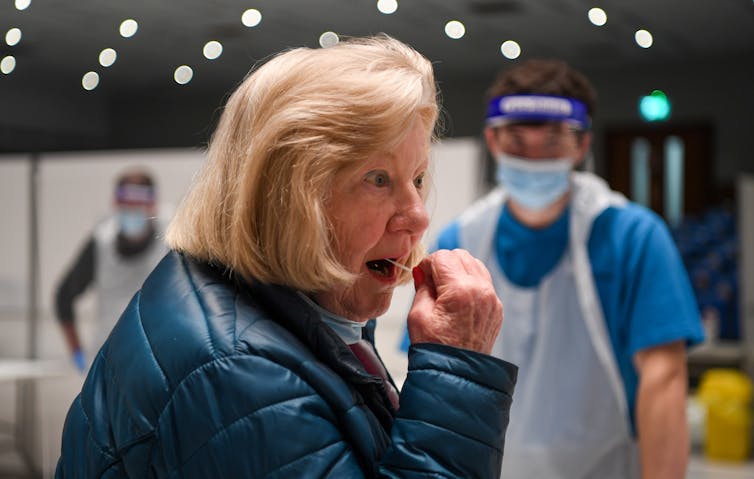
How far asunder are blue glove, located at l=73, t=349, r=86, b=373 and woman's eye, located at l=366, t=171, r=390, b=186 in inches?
45.8

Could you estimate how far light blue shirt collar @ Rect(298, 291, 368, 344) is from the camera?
80 centimetres

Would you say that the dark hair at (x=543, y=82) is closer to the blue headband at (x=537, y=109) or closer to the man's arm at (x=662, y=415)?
the blue headband at (x=537, y=109)

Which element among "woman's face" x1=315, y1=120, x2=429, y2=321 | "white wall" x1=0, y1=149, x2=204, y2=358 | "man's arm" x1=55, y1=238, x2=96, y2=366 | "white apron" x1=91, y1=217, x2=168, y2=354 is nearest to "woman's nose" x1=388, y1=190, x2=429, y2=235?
"woman's face" x1=315, y1=120, x2=429, y2=321

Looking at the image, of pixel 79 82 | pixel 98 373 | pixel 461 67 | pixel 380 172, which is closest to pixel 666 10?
pixel 461 67

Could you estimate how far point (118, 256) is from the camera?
2.07 meters

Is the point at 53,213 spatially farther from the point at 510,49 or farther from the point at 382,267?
the point at 382,267

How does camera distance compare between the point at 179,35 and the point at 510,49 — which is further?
the point at 510,49

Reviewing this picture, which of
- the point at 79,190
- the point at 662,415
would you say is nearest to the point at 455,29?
the point at 662,415

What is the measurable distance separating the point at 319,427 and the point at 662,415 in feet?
3.10

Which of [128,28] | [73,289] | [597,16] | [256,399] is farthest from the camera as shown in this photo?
[73,289]

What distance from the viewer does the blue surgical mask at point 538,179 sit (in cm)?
162

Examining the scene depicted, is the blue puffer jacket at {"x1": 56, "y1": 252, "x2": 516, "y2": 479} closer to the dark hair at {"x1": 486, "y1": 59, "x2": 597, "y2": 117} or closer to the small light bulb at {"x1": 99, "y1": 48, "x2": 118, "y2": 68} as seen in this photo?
the small light bulb at {"x1": 99, "y1": 48, "x2": 118, "y2": 68}

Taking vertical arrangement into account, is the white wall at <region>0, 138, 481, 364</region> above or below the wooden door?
below

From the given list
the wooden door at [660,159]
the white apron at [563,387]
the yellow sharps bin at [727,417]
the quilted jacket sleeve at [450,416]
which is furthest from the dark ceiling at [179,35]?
the yellow sharps bin at [727,417]
